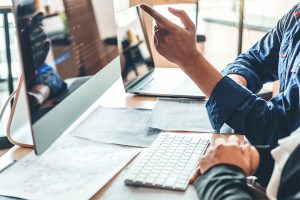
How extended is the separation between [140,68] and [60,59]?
0.64 m

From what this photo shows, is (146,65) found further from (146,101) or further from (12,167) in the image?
(12,167)

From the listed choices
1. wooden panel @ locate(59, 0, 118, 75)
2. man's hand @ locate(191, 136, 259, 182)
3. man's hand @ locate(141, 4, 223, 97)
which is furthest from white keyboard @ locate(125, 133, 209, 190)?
wooden panel @ locate(59, 0, 118, 75)

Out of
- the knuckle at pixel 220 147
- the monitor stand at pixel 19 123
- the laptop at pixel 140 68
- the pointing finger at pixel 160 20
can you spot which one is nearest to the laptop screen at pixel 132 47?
the laptop at pixel 140 68

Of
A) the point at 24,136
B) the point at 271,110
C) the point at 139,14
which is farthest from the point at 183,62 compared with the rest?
the point at 139,14

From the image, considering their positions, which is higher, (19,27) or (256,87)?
(19,27)

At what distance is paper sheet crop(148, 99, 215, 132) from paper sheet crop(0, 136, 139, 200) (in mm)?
174

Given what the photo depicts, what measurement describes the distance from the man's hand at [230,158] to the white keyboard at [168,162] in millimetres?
39

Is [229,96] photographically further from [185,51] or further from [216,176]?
[216,176]

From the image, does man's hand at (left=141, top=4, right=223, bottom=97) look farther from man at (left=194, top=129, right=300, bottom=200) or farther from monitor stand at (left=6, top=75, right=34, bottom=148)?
monitor stand at (left=6, top=75, right=34, bottom=148)

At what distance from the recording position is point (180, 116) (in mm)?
1099

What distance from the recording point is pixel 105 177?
2.54 feet

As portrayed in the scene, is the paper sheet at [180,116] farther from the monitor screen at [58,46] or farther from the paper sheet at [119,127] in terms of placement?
the monitor screen at [58,46]

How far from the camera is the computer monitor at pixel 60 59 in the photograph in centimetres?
67

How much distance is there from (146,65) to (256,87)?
0.42 metres
